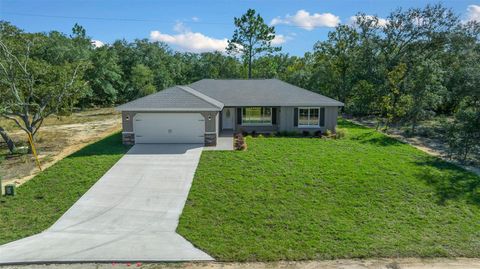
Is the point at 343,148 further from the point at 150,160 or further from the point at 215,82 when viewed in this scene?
the point at 215,82

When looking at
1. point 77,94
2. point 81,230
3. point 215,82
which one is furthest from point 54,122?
point 81,230

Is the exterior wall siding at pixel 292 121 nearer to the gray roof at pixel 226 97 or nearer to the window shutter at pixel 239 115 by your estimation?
the gray roof at pixel 226 97

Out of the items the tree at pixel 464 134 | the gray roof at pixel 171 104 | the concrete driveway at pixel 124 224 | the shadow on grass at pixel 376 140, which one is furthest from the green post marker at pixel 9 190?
the tree at pixel 464 134

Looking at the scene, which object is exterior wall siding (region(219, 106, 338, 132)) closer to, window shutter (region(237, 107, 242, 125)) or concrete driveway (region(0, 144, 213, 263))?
window shutter (region(237, 107, 242, 125))

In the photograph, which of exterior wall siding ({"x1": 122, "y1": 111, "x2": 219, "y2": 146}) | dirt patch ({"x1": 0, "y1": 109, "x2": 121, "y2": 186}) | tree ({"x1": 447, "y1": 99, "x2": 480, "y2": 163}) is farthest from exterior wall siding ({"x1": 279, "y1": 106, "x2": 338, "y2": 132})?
dirt patch ({"x1": 0, "y1": 109, "x2": 121, "y2": 186})

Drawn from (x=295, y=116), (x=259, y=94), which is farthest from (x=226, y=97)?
(x=295, y=116)

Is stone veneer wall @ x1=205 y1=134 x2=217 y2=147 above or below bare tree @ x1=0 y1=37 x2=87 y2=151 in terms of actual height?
below
